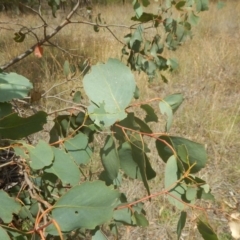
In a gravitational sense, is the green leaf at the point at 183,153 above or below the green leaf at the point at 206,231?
above

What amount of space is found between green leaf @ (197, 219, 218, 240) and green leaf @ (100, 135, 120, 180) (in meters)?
0.16

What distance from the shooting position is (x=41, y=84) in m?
3.60

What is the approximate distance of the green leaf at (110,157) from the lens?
2.35ft

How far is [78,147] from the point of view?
2.56 feet

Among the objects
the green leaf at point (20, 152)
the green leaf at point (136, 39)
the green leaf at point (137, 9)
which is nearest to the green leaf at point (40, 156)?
the green leaf at point (20, 152)

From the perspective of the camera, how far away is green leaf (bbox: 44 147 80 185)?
69cm

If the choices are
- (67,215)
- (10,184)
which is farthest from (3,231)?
(10,184)

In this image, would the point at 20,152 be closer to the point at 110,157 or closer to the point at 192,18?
the point at 110,157

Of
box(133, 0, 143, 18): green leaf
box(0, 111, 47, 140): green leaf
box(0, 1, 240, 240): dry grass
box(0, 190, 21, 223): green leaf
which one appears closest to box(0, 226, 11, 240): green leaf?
box(0, 190, 21, 223): green leaf

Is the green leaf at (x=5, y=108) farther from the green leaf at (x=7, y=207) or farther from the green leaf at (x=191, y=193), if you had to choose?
the green leaf at (x=191, y=193)

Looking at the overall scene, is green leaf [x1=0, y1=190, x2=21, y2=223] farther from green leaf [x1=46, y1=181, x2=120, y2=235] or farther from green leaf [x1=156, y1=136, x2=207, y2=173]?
green leaf [x1=156, y1=136, x2=207, y2=173]

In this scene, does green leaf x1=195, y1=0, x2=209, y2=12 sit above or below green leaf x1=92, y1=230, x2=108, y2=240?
above

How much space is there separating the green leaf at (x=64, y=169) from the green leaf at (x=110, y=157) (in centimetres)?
6

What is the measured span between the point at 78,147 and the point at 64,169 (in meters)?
0.09
